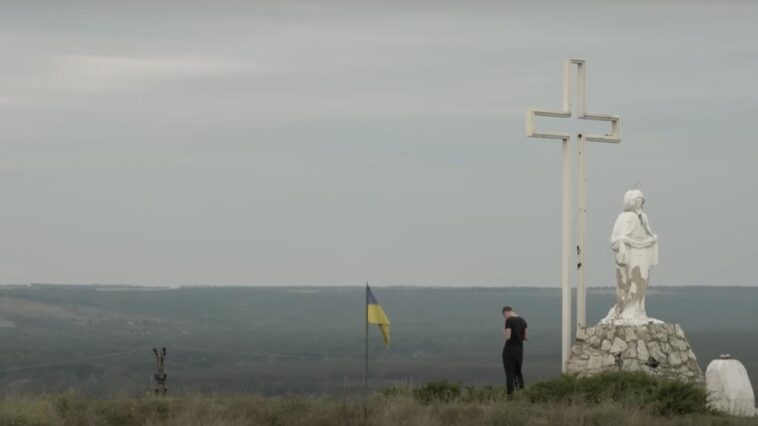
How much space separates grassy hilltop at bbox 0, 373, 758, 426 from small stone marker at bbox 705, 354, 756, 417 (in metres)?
0.42

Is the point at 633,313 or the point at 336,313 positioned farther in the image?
the point at 336,313

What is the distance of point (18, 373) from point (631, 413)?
40.1 metres

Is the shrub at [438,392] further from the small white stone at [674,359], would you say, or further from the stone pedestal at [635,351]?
the small white stone at [674,359]

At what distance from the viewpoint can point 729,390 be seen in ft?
94.4

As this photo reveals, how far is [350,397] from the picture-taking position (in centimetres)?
2817

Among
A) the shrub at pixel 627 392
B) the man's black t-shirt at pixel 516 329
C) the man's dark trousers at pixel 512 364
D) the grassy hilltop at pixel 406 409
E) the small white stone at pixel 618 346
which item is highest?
the man's black t-shirt at pixel 516 329

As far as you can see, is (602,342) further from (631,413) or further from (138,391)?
(138,391)

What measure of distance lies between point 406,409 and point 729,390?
6.22 meters

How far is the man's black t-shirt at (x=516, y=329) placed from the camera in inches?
1144

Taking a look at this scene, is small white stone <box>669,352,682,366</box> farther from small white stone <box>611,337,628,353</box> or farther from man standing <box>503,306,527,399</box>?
man standing <box>503,306,527,399</box>

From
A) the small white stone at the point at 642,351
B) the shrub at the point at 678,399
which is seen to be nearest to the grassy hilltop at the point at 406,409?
the shrub at the point at 678,399

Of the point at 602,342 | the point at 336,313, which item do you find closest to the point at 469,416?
the point at 602,342

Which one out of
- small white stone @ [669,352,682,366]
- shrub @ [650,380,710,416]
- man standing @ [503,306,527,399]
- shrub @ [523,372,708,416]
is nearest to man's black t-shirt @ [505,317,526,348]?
man standing @ [503,306,527,399]

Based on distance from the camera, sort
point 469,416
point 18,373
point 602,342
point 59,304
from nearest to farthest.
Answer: point 469,416, point 602,342, point 18,373, point 59,304
